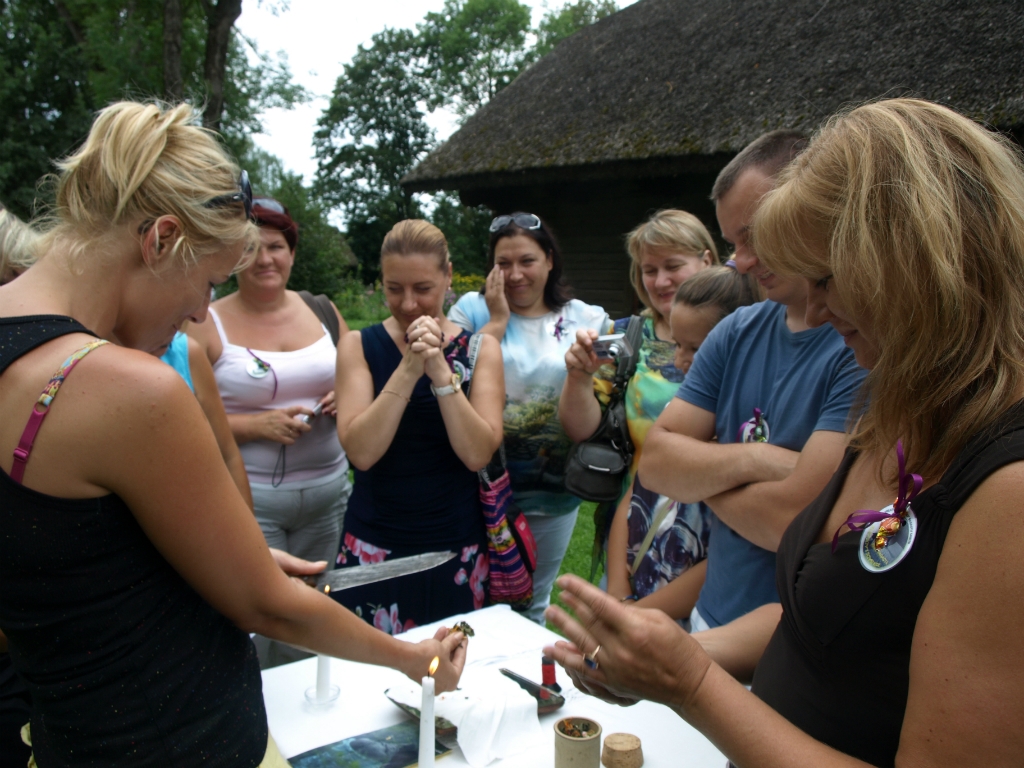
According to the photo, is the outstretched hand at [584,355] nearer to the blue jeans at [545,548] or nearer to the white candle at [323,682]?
the blue jeans at [545,548]

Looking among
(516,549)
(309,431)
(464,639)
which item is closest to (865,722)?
(464,639)

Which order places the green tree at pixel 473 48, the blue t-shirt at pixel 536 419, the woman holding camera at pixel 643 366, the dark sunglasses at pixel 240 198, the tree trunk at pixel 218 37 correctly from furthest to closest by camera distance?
the green tree at pixel 473 48 < the tree trunk at pixel 218 37 < the blue t-shirt at pixel 536 419 < the woman holding camera at pixel 643 366 < the dark sunglasses at pixel 240 198

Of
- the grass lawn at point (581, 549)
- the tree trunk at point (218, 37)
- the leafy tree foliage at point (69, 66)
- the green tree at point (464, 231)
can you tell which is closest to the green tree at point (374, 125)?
the green tree at point (464, 231)

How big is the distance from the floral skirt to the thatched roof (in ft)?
16.4

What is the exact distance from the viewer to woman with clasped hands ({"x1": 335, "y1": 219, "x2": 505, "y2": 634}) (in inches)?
96.5

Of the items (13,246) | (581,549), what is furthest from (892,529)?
(581,549)

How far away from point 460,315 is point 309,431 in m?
0.87

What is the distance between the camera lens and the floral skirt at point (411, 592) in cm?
245

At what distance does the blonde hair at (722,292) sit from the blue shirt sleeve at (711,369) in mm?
393

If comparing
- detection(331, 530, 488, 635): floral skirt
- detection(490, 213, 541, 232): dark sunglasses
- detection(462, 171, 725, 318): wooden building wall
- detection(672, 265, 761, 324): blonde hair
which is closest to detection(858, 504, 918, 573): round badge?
detection(672, 265, 761, 324): blonde hair

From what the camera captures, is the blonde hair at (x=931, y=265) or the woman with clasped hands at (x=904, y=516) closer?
the woman with clasped hands at (x=904, y=516)

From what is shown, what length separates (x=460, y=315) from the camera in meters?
3.29

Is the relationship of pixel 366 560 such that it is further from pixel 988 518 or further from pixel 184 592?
pixel 988 518

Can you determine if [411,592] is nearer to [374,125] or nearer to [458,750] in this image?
[458,750]
